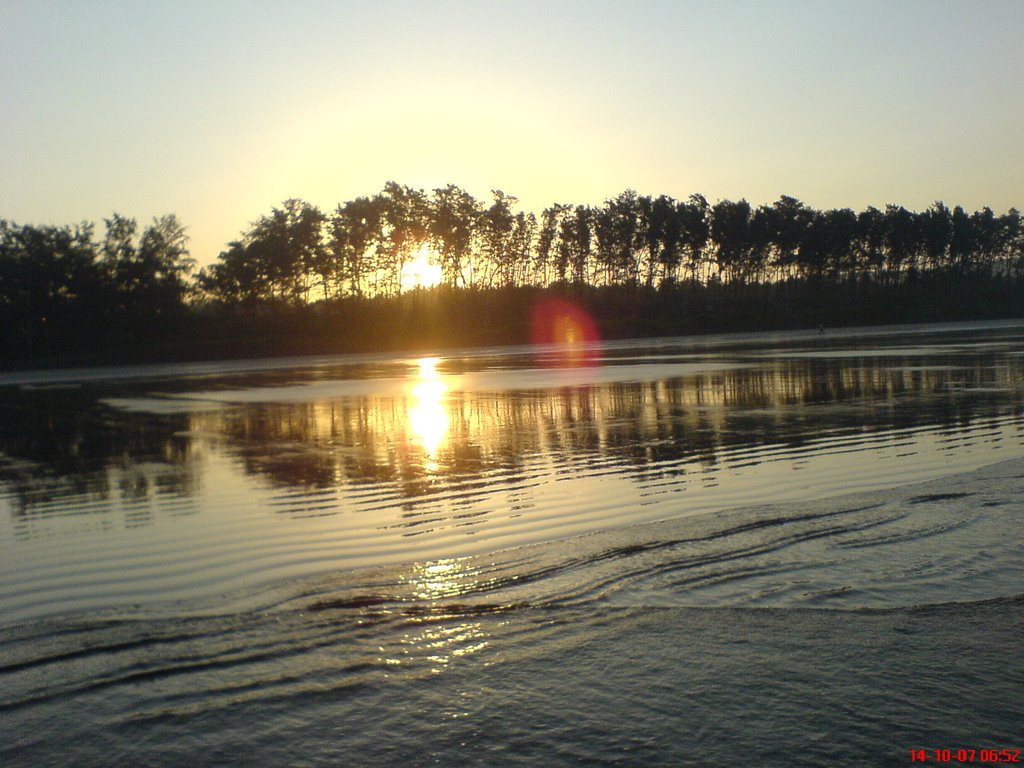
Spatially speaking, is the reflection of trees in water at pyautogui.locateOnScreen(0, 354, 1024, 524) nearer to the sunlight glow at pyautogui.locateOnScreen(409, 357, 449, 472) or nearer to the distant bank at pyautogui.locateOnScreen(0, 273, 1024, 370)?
the sunlight glow at pyautogui.locateOnScreen(409, 357, 449, 472)

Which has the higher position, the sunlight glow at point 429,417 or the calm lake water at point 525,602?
the sunlight glow at point 429,417

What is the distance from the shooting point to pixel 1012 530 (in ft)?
24.1

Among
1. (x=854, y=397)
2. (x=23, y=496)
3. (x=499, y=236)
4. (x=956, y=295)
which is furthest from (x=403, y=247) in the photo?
(x=23, y=496)

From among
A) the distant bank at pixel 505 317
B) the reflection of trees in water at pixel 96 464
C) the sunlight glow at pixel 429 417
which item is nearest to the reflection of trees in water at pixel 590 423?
the sunlight glow at pixel 429 417

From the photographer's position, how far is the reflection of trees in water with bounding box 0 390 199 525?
34.9ft

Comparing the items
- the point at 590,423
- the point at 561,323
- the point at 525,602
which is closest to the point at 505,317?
the point at 561,323

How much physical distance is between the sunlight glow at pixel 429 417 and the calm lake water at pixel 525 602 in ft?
1.28

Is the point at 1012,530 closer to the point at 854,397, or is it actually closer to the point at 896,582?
the point at 896,582

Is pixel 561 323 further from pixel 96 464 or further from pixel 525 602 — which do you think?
pixel 525 602

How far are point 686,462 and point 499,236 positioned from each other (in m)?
81.7

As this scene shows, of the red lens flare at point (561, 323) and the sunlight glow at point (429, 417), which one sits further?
the red lens flare at point (561, 323)

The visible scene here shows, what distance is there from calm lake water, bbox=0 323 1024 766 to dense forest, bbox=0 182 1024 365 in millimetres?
59412

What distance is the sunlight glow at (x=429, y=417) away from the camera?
14486 mm

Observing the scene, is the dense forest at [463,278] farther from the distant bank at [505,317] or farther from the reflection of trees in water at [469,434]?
the reflection of trees in water at [469,434]
